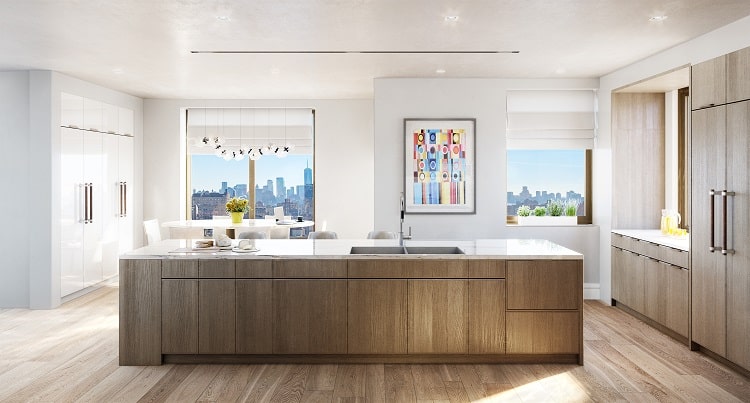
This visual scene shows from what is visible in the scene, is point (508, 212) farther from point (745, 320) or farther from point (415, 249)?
point (745, 320)

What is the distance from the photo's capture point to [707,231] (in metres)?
4.62

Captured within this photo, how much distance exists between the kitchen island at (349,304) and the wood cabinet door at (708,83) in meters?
1.71

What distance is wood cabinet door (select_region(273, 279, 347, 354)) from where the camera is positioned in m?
4.34

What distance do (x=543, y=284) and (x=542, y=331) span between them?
35cm

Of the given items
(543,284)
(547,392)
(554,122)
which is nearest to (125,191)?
(554,122)

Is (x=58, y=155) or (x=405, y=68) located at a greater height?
(x=405, y=68)

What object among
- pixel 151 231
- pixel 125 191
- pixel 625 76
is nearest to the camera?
pixel 625 76

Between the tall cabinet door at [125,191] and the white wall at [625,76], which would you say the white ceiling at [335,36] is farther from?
the tall cabinet door at [125,191]

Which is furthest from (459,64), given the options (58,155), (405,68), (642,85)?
(58,155)

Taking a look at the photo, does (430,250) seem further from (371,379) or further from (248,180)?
(248,180)

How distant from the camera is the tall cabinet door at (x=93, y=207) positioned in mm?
7023

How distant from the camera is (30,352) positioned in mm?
4781

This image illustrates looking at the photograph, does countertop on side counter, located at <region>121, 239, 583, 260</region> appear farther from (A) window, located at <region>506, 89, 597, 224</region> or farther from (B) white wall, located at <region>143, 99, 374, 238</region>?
(B) white wall, located at <region>143, 99, 374, 238</region>

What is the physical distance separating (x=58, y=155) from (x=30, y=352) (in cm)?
251
